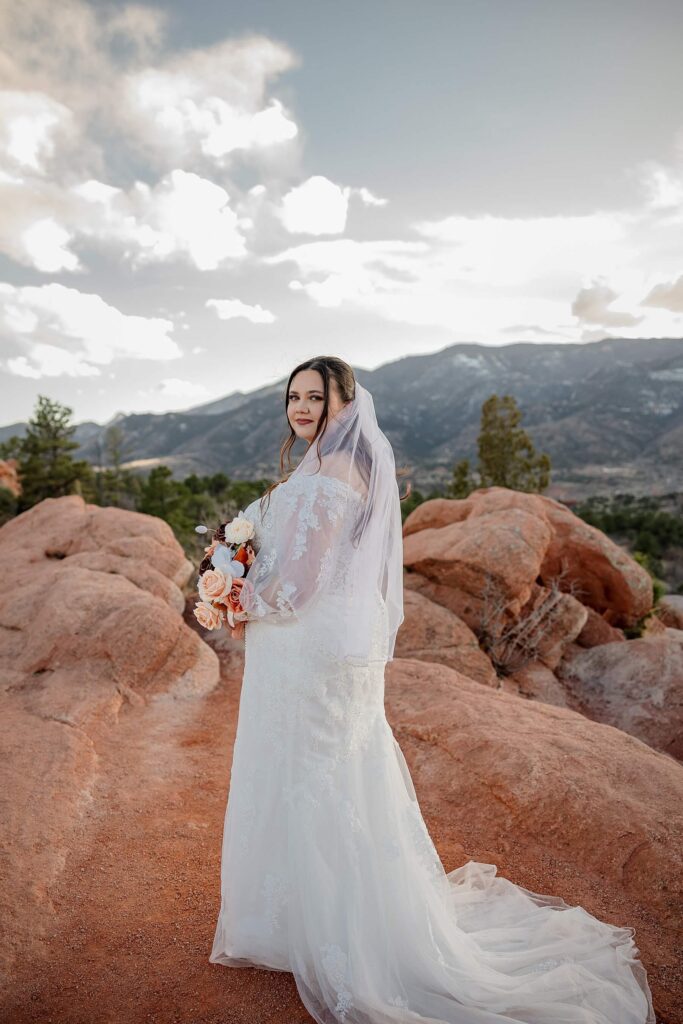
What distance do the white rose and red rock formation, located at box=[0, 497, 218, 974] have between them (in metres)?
2.63

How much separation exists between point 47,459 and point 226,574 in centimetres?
2996

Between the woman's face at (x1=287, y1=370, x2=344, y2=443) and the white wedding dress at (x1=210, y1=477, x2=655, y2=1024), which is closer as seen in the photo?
the white wedding dress at (x1=210, y1=477, x2=655, y2=1024)

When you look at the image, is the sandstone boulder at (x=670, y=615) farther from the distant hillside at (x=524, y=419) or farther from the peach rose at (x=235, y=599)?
the distant hillside at (x=524, y=419)

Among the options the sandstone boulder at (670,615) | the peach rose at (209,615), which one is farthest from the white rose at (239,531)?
the sandstone boulder at (670,615)

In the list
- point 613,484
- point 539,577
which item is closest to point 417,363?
point 613,484

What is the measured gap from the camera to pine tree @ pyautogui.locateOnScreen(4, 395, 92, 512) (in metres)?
28.2

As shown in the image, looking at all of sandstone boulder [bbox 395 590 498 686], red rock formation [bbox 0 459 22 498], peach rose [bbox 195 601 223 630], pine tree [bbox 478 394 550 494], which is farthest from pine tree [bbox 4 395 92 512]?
peach rose [bbox 195 601 223 630]

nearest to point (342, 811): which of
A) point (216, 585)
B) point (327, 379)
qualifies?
point (216, 585)

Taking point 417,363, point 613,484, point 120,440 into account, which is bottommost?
point 613,484

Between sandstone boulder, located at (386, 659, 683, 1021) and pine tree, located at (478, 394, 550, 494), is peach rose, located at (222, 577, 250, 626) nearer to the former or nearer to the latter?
sandstone boulder, located at (386, 659, 683, 1021)

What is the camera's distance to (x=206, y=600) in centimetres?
326

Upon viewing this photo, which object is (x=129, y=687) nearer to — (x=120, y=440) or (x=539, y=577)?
(x=539, y=577)

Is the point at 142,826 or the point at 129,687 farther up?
the point at 129,687

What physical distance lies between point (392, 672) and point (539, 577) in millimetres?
5981
